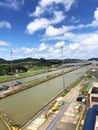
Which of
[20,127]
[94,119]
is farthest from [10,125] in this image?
[94,119]

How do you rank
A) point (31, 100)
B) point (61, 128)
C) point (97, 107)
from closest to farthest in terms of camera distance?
point (61, 128) → point (97, 107) → point (31, 100)

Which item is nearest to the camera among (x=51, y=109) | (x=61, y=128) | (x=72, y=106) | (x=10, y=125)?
(x=61, y=128)

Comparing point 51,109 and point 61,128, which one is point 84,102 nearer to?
point 51,109

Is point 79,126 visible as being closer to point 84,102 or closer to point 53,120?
point 53,120

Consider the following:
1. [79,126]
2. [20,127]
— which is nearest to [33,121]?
[20,127]

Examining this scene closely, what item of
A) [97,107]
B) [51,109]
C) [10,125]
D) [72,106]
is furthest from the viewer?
[72,106]

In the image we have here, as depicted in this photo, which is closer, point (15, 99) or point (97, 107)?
point (97, 107)

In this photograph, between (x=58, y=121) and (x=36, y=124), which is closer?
(x=36, y=124)

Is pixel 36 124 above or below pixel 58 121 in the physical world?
below

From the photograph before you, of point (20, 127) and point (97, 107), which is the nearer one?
point (20, 127)
